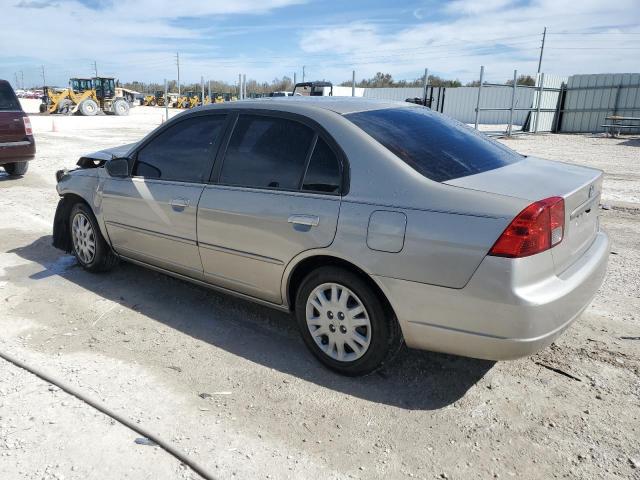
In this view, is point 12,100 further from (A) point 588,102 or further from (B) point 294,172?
(A) point 588,102

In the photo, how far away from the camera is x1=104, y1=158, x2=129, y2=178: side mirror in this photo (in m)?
4.28

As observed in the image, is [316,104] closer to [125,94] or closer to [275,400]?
[275,400]

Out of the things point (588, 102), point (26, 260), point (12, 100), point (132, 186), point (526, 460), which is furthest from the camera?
point (588, 102)

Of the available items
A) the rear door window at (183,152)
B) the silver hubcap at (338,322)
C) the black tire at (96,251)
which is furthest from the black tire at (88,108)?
the silver hubcap at (338,322)

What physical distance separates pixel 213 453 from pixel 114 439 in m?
0.53

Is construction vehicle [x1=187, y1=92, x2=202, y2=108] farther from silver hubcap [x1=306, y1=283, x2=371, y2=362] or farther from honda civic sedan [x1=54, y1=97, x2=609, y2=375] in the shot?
silver hubcap [x1=306, y1=283, x2=371, y2=362]

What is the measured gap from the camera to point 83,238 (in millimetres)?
4934

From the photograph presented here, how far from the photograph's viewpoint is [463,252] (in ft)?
8.36

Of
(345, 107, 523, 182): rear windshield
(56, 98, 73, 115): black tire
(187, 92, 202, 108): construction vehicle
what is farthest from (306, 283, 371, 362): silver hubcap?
Answer: (187, 92, 202, 108): construction vehicle

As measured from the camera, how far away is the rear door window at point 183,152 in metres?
3.77

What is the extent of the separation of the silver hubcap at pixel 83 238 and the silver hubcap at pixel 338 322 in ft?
8.77

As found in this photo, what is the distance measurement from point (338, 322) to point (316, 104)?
1461mm

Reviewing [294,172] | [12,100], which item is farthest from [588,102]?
[294,172]

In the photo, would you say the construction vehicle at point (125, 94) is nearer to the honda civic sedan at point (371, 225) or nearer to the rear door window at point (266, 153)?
the honda civic sedan at point (371, 225)
